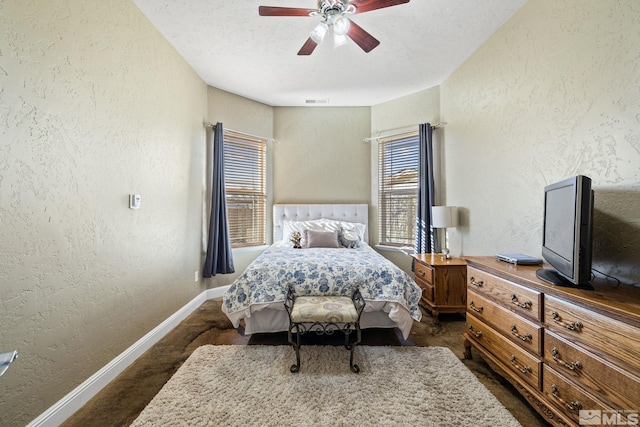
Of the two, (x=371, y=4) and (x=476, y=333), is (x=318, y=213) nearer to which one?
(x=476, y=333)

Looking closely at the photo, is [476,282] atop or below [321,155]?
below

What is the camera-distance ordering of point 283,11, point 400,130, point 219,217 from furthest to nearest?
point 400,130 → point 219,217 → point 283,11

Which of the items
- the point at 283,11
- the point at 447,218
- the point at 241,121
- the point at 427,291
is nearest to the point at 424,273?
the point at 427,291

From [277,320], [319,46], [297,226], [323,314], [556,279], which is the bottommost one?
[277,320]

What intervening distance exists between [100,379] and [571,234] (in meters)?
3.07

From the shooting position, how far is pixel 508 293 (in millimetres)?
1635

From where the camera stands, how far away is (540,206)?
2.04 m

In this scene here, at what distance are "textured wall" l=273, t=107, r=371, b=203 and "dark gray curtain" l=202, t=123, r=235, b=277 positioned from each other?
946 mm

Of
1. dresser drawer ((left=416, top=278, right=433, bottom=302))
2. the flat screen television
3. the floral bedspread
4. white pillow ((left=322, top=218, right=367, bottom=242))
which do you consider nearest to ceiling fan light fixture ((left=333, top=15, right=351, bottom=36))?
the flat screen television

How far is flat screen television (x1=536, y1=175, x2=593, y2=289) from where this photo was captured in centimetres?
126

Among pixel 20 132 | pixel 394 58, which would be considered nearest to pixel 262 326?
pixel 20 132

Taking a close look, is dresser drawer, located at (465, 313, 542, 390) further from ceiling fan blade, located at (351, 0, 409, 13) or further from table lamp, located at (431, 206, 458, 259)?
ceiling fan blade, located at (351, 0, 409, 13)

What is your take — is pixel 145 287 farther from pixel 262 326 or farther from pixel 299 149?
pixel 299 149

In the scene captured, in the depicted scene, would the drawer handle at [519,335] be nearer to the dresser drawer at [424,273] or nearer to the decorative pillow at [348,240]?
the dresser drawer at [424,273]
